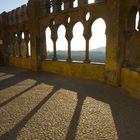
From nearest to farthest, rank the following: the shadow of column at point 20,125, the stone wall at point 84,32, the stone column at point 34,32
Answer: the shadow of column at point 20,125 < the stone wall at point 84,32 < the stone column at point 34,32

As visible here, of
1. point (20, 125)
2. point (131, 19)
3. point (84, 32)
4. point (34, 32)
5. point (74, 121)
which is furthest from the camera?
point (34, 32)

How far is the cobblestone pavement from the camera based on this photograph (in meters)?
3.26

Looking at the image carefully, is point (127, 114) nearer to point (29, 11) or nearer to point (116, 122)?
point (116, 122)

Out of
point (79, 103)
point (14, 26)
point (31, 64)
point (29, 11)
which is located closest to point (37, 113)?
point (79, 103)

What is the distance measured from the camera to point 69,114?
4180mm

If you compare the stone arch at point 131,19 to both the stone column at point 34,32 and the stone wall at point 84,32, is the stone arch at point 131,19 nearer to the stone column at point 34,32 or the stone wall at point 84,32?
the stone wall at point 84,32

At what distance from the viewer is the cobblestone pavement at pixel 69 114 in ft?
10.7

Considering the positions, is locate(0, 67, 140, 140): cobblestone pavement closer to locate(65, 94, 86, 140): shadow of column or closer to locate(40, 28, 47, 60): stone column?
locate(65, 94, 86, 140): shadow of column

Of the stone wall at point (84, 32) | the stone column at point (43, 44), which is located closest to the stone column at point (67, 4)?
the stone wall at point (84, 32)

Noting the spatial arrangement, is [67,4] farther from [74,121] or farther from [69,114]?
[74,121]

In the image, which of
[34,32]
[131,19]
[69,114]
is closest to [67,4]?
[34,32]

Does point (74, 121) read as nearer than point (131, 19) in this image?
Yes

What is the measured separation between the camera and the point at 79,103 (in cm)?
494

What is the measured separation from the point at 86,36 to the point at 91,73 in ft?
4.93
